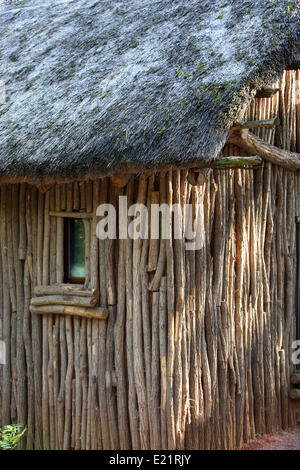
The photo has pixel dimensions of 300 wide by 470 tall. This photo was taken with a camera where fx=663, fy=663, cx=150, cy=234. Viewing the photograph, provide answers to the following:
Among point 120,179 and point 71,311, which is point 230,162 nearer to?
point 120,179

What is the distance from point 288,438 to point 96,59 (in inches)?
196

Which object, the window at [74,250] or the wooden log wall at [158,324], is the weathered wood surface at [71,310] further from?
the window at [74,250]

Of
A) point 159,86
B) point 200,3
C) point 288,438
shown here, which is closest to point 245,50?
point 159,86

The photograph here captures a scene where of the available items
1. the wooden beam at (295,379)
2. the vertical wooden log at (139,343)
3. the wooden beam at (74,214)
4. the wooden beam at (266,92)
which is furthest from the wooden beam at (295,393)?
the wooden beam at (266,92)

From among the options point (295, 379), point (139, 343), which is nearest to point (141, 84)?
point (139, 343)

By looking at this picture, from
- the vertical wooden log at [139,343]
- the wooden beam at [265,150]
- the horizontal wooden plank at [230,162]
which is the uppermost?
the wooden beam at [265,150]

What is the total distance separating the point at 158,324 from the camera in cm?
643

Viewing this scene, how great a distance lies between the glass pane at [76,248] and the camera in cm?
721

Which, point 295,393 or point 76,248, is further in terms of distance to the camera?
point 295,393

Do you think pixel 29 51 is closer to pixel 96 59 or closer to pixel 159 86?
pixel 96 59

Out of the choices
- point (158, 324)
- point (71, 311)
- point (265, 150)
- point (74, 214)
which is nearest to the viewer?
point (158, 324)

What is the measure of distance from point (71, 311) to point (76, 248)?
2.42 feet

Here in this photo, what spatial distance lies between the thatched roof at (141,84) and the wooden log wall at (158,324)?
0.59 metres

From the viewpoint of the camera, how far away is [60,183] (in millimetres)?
6906
